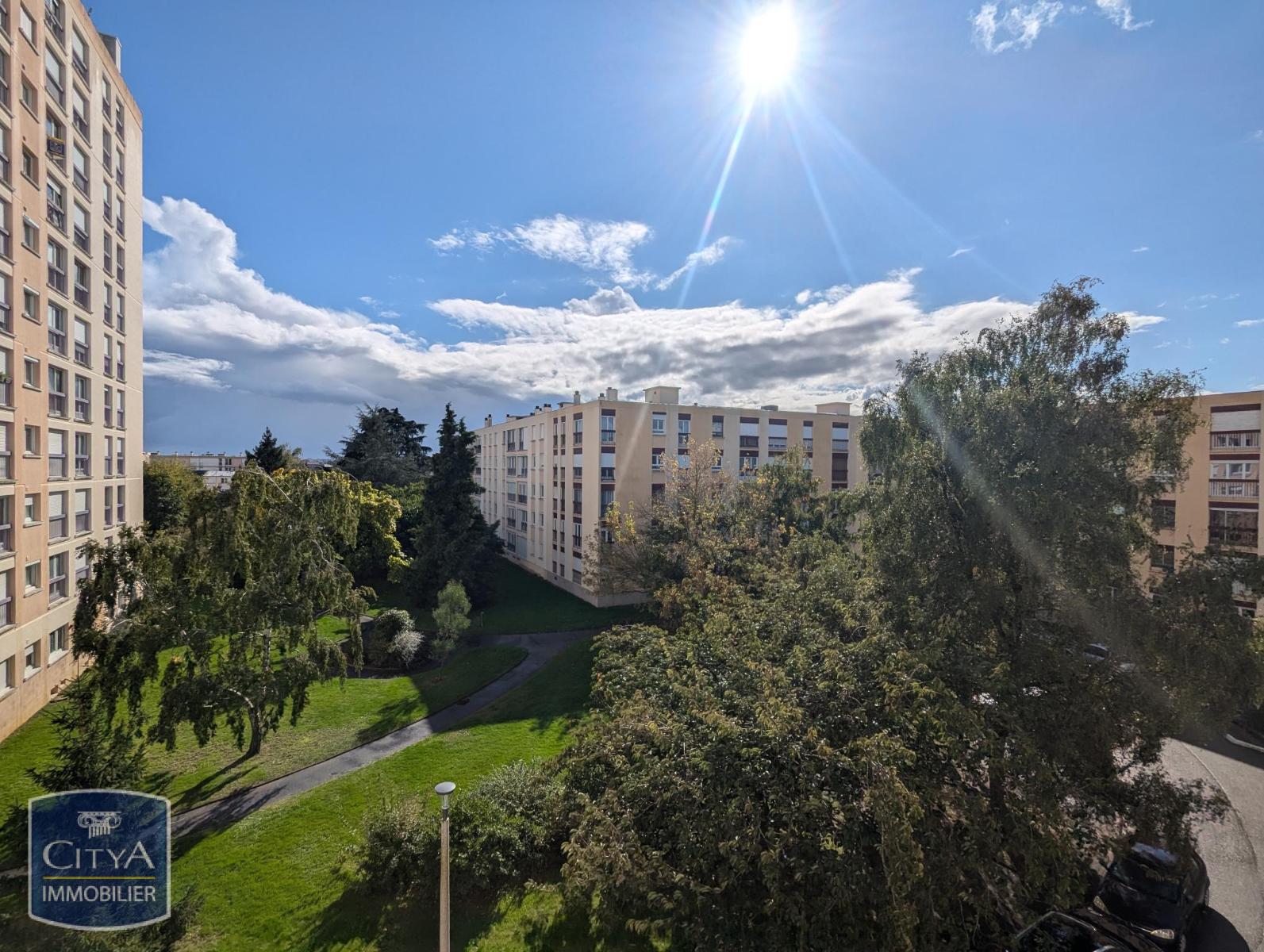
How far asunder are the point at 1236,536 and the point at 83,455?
147ft

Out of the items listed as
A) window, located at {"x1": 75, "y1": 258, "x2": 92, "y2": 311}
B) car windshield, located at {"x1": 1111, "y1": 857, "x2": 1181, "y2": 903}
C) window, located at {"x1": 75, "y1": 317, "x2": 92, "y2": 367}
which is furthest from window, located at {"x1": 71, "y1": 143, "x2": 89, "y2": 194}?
car windshield, located at {"x1": 1111, "y1": 857, "x2": 1181, "y2": 903}

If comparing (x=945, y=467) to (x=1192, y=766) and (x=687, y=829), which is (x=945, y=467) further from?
(x=1192, y=766)

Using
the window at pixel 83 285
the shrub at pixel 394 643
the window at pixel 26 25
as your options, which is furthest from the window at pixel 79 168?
the shrub at pixel 394 643

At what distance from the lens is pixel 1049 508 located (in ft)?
33.1

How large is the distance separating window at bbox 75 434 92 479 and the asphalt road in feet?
109

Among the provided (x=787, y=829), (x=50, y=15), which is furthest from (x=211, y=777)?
(x=50, y=15)

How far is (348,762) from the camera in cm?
1697

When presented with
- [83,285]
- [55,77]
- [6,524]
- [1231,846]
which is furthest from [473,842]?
[55,77]

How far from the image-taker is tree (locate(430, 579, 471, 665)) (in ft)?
87.2

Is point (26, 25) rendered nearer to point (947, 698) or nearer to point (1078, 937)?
point (947, 698)

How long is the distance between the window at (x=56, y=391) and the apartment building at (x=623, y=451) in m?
23.3

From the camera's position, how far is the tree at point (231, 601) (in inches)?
509

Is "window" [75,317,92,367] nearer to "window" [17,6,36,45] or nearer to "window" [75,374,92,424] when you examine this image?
"window" [75,374,92,424]
